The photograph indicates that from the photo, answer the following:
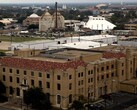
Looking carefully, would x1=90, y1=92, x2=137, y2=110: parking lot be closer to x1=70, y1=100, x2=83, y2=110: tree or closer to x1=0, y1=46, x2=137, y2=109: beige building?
x1=0, y1=46, x2=137, y2=109: beige building

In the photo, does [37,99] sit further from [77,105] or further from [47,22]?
[47,22]

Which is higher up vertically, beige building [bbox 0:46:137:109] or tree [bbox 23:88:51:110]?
beige building [bbox 0:46:137:109]

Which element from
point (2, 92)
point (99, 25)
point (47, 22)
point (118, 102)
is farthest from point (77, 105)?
point (47, 22)

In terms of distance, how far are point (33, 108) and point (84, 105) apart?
11.8 feet

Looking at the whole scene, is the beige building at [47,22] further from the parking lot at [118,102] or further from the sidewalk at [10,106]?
the sidewalk at [10,106]

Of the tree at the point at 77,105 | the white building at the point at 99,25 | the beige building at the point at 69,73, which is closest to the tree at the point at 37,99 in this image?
the beige building at the point at 69,73

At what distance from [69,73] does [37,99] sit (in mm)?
2871

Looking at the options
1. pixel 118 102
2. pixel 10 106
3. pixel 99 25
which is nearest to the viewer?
pixel 10 106

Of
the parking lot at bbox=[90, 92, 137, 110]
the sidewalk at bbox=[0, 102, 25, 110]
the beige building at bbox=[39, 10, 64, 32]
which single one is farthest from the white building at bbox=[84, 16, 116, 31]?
the sidewalk at bbox=[0, 102, 25, 110]

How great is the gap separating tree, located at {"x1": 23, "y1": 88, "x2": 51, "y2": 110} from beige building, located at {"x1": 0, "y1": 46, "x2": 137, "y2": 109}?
2.34 ft

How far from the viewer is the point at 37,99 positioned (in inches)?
1115

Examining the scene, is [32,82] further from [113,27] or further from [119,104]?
[113,27]

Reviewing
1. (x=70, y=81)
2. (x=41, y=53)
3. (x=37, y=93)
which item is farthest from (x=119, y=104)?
(x=41, y=53)

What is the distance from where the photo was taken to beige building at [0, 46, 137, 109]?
28.6m
